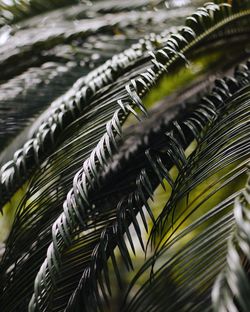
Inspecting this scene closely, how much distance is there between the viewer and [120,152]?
2371 millimetres

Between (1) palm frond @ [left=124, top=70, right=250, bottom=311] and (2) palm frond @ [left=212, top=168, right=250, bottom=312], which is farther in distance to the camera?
(1) palm frond @ [left=124, top=70, right=250, bottom=311]

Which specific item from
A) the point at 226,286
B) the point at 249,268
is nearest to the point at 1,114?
the point at 249,268

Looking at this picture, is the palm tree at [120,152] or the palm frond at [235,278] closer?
the palm frond at [235,278]

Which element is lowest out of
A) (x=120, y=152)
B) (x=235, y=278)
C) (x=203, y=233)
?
(x=235, y=278)

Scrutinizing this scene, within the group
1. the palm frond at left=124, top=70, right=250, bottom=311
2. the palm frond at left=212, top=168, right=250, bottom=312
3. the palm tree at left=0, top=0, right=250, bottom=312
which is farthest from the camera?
the palm tree at left=0, top=0, right=250, bottom=312

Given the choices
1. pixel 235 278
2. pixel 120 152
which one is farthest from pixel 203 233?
pixel 120 152

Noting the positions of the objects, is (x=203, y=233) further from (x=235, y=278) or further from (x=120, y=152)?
(x=120, y=152)

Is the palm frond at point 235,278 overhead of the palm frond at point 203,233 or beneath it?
beneath

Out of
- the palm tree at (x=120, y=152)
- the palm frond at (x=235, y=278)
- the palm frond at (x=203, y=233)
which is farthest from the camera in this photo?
the palm tree at (x=120, y=152)

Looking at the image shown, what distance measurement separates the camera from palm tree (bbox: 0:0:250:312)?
1410 millimetres

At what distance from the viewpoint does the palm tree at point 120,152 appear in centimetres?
141

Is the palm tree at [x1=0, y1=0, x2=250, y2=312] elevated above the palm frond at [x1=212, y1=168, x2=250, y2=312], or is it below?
above

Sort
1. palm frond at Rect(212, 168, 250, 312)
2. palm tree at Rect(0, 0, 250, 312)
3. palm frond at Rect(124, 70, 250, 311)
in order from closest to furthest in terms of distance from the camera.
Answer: palm frond at Rect(212, 168, 250, 312), palm frond at Rect(124, 70, 250, 311), palm tree at Rect(0, 0, 250, 312)

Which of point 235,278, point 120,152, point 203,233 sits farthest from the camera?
point 120,152
